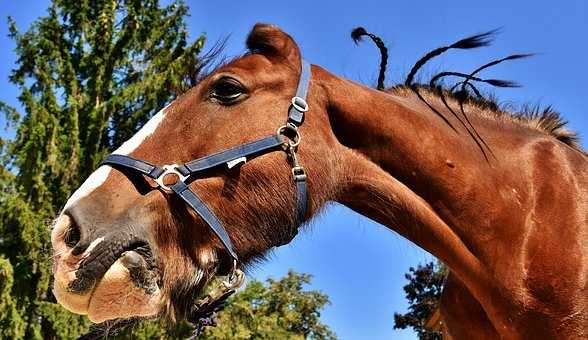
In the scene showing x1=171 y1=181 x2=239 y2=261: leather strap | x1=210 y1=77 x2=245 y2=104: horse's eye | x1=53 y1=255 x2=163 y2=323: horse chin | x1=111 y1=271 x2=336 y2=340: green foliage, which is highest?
x1=111 y1=271 x2=336 y2=340: green foliage

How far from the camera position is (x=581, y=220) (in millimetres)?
3604

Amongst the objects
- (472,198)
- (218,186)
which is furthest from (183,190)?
(472,198)

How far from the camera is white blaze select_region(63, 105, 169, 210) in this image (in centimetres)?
277

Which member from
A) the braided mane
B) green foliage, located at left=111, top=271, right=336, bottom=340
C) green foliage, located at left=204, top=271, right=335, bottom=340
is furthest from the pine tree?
the braided mane

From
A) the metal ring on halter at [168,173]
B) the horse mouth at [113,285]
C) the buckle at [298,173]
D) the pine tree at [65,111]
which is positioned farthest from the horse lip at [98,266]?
the pine tree at [65,111]

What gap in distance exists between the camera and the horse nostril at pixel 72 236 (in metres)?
2.68

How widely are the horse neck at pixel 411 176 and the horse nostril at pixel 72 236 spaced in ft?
4.22

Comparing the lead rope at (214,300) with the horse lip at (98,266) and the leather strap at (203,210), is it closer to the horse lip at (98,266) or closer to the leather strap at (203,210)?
the leather strap at (203,210)

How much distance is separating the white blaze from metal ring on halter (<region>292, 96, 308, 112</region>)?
61cm

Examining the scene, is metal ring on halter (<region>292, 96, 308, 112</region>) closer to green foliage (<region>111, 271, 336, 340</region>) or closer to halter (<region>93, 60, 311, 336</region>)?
halter (<region>93, 60, 311, 336</region>)

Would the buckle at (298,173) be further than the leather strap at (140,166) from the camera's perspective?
Yes

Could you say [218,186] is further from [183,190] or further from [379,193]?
[379,193]

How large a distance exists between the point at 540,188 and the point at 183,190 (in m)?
2.01

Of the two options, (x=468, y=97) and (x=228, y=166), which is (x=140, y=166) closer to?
(x=228, y=166)
